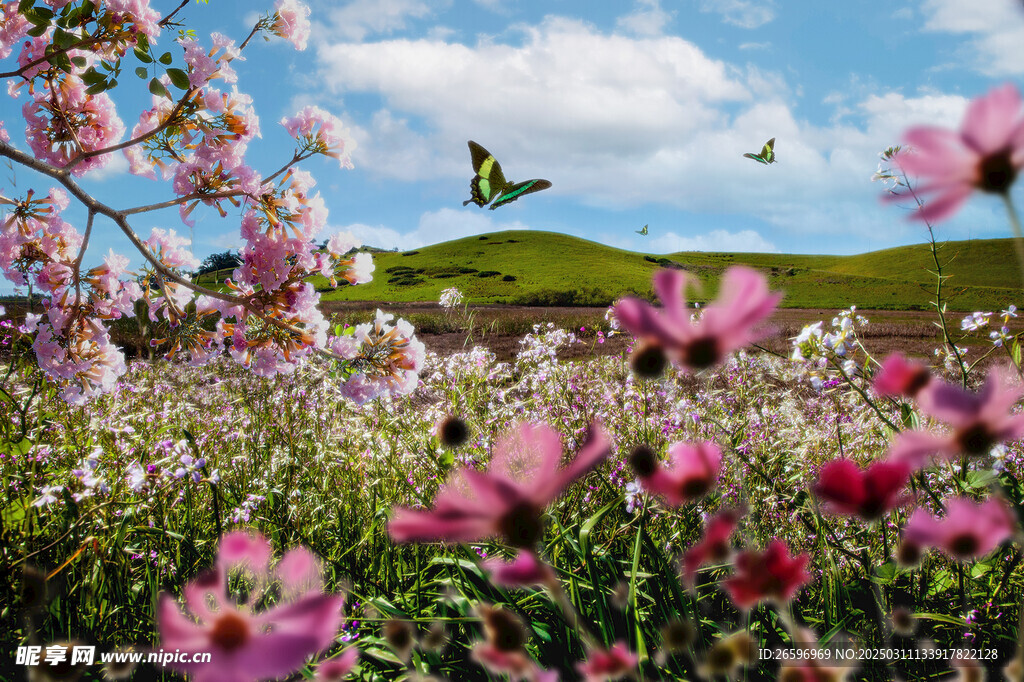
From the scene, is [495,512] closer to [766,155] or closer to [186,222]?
[766,155]

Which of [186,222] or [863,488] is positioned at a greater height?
[186,222]

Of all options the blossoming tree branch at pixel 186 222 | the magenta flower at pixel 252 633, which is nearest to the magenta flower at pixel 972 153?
the magenta flower at pixel 252 633

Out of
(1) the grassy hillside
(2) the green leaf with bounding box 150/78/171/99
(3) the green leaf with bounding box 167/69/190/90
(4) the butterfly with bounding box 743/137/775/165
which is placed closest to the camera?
(4) the butterfly with bounding box 743/137/775/165

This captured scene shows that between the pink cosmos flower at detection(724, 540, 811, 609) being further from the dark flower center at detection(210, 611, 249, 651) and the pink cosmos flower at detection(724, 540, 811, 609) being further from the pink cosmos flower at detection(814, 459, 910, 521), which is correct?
the dark flower center at detection(210, 611, 249, 651)

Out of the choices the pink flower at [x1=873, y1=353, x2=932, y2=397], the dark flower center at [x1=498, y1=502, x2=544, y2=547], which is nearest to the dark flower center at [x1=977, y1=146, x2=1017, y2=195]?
the pink flower at [x1=873, y1=353, x2=932, y2=397]

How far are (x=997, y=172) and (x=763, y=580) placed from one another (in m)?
0.30

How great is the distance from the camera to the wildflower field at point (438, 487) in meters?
0.34

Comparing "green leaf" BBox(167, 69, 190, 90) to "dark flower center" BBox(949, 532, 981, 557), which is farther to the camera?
"green leaf" BBox(167, 69, 190, 90)

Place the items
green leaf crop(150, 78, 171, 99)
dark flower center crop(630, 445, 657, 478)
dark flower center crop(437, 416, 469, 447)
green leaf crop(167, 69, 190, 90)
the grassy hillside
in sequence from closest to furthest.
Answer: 1. dark flower center crop(630, 445, 657, 478)
2. dark flower center crop(437, 416, 469, 447)
3. green leaf crop(167, 69, 190, 90)
4. green leaf crop(150, 78, 171, 99)
5. the grassy hillside

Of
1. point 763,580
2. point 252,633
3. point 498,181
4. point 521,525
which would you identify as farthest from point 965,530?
point 498,181

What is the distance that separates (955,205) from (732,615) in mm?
2134

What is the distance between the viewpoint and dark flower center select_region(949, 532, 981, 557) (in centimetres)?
33

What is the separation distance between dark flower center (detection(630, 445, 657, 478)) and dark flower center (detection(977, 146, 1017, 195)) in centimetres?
27

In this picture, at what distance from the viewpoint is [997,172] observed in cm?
32
